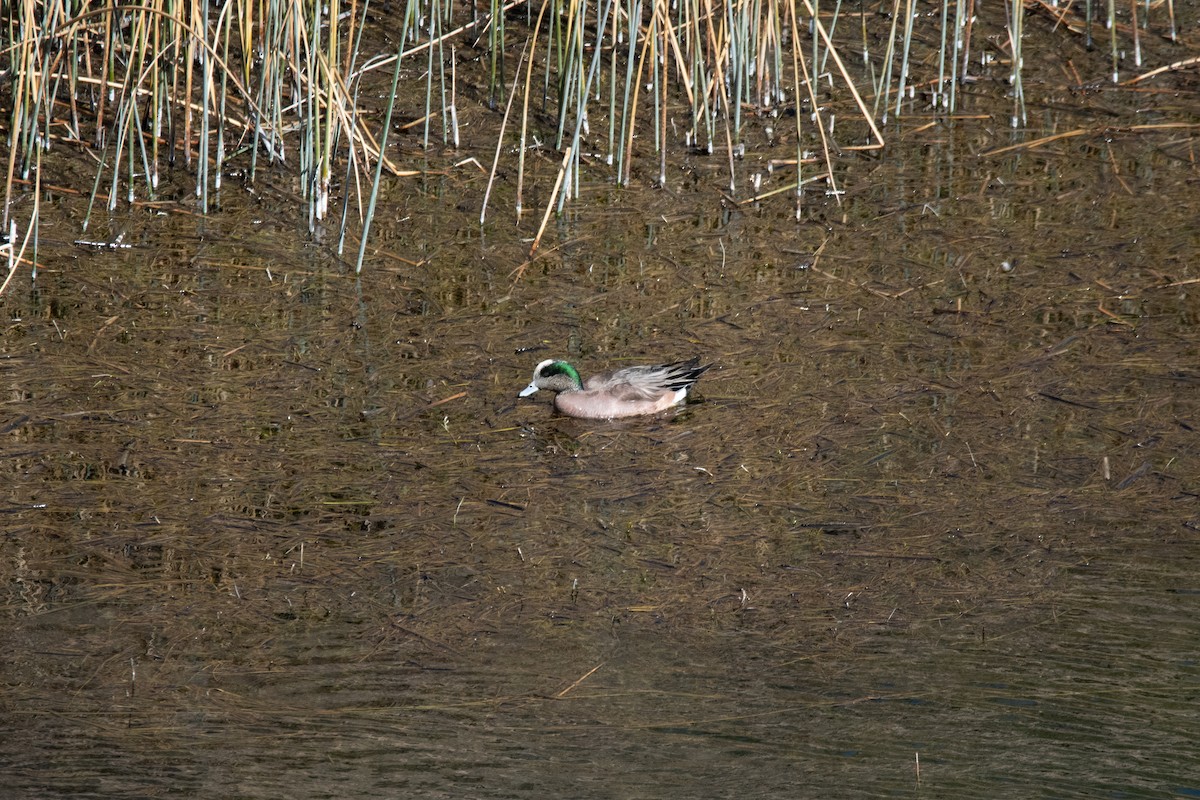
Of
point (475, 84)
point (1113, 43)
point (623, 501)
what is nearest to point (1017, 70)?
point (1113, 43)

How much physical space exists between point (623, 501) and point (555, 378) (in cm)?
81

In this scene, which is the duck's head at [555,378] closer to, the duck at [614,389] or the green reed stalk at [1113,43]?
the duck at [614,389]

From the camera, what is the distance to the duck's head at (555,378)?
5.59m

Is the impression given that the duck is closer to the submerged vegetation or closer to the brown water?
the brown water

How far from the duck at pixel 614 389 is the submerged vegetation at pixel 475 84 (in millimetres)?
1266

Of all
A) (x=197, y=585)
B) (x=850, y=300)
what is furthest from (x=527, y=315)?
(x=197, y=585)

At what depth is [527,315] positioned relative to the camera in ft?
20.6

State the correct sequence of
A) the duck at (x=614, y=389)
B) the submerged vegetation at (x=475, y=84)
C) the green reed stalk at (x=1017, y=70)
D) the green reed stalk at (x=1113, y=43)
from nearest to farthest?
the duck at (x=614, y=389)
the submerged vegetation at (x=475, y=84)
the green reed stalk at (x=1017, y=70)
the green reed stalk at (x=1113, y=43)

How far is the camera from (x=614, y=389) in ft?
18.2

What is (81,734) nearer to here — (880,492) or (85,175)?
(880,492)

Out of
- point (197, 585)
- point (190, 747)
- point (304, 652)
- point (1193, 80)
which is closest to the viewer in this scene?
point (190, 747)

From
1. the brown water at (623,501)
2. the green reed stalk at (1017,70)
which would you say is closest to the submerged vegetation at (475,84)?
the green reed stalk at (1017,70)

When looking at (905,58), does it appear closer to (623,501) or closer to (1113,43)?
(1113,43)

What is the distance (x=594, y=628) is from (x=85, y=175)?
422 cm
